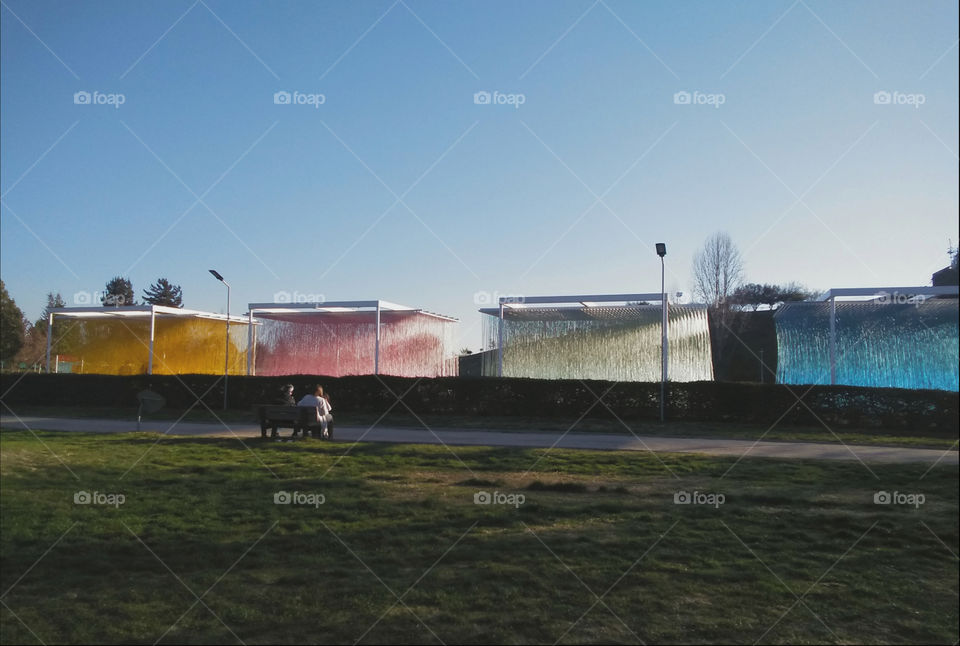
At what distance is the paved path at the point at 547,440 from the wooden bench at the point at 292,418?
1.79 feet

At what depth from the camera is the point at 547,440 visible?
16703 millimetres

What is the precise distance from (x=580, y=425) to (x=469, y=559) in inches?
585

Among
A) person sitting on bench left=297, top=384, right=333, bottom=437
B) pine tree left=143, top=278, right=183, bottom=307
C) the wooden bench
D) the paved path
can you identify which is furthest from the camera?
pine tree left=143, top=278, right=183, bottom=307

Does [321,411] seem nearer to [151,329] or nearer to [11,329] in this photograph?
[11,329]

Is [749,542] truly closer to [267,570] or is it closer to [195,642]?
[267,570]

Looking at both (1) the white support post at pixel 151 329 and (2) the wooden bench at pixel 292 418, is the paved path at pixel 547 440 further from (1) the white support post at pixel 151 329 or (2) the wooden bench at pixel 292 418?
(1) the white support post at pixel 151 329

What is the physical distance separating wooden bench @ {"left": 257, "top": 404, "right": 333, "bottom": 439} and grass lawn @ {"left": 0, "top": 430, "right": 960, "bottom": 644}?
5233 millimetres

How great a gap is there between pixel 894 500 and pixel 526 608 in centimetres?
569

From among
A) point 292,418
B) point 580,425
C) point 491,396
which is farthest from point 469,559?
point 491,396

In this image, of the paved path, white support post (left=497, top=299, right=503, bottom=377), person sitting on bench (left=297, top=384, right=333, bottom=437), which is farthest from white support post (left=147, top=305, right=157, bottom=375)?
person sitting on bench (left=297, top=384, right=333, bottom=437)

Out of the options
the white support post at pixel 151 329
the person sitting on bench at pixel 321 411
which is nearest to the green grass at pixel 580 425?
the person sitting on bench at pixel 321 411

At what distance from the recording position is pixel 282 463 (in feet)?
38.9

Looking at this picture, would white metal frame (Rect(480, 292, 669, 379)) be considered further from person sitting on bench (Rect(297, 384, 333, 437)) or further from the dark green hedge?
person sitting on bench (Rect(297, 384, 333, 437))

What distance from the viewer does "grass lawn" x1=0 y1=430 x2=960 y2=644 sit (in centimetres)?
472
